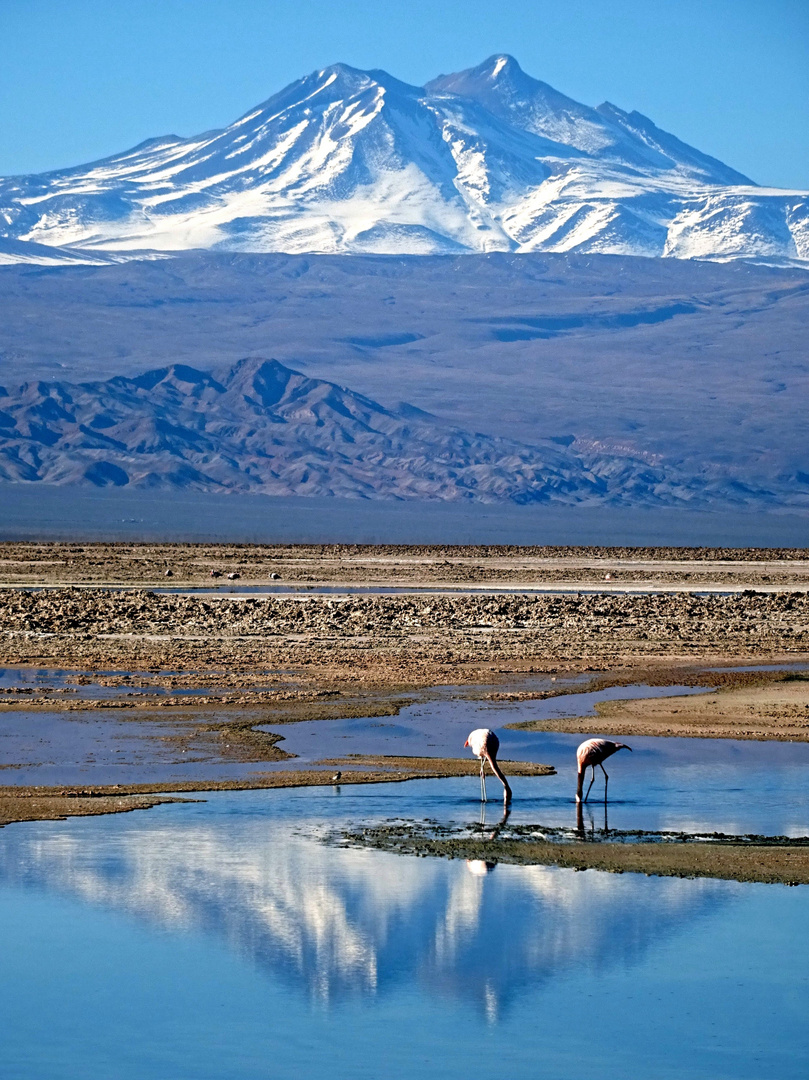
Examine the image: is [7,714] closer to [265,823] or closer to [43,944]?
[265,823]

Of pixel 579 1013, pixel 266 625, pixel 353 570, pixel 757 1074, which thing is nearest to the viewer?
pixel 757 1074

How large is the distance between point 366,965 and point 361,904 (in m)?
1.45

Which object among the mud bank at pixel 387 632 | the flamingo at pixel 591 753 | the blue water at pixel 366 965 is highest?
the mud bank at pixel 387 632

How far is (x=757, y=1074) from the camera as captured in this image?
10664 mm

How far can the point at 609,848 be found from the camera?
53.5 ft

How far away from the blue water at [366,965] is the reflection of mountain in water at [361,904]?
1.0 inches

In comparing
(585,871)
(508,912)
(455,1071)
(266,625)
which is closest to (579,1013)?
(455,1071)

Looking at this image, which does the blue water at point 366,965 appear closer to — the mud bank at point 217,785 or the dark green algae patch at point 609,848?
the dark green algae patch at point 609,848

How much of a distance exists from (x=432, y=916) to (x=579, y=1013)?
2340 mm

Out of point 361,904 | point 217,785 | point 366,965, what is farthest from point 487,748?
point 366,965

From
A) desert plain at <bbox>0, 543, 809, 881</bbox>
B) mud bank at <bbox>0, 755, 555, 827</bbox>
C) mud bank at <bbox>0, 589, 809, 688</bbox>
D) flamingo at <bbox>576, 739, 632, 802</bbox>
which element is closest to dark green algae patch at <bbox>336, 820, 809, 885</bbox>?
desert plain at <bbox>0, 543, 809, 881</bbox>

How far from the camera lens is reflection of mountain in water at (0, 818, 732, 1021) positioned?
12.8 m

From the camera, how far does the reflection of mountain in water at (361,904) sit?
41.8 feet

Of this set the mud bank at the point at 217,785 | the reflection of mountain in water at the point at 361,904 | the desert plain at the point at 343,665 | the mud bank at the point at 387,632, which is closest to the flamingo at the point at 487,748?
the mud bank at the point at 217,785
